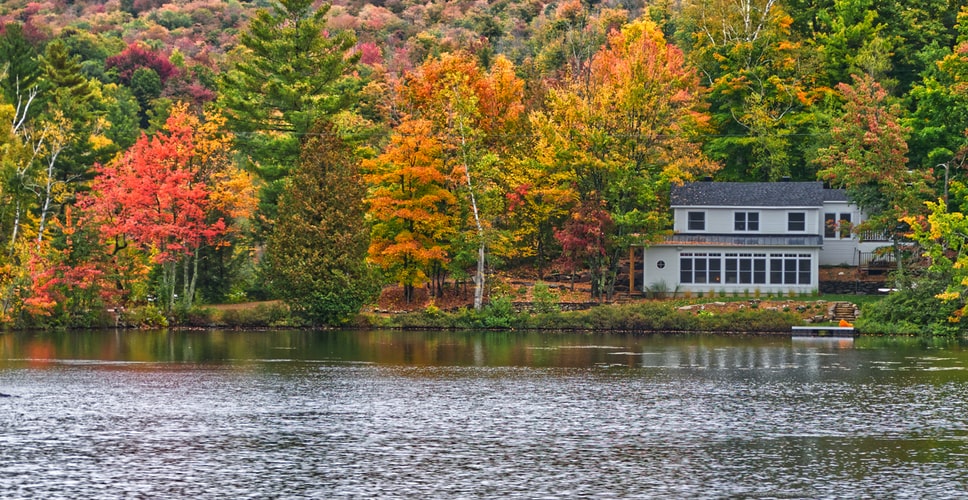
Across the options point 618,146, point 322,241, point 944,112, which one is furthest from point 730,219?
point 322,241

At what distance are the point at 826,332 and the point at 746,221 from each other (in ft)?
44.6

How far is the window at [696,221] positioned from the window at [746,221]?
207cm

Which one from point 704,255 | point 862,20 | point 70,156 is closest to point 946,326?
point 704,255

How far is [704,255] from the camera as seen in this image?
8231 cm

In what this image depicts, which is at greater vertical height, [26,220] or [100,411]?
[26,220]

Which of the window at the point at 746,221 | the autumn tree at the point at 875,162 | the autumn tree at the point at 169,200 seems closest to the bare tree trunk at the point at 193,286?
the autumn tree at the point at 169,200

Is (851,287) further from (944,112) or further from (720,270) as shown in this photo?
(944,112)

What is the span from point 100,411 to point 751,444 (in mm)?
21071

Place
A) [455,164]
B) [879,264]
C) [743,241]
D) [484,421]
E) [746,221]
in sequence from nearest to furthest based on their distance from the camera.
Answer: [484,421] < [455,164] < [743,241] < [879,264] < [746,221]

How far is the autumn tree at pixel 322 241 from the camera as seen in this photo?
73.1 meters

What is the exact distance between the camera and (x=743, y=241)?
81938mm

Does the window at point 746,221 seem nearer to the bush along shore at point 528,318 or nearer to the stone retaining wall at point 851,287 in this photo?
the stone retaining wall at point 851,287

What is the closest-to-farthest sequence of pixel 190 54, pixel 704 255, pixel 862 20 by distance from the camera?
pixel 704 255, pixel 862 20, pixel 190 54

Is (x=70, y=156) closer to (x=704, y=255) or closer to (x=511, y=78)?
(x=511, y=78)
